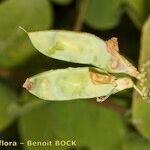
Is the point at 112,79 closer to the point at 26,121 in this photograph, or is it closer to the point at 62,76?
the point at 62,76

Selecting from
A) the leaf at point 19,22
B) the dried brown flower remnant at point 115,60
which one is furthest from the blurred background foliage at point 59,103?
the dried brown flower remnant at point 115,60

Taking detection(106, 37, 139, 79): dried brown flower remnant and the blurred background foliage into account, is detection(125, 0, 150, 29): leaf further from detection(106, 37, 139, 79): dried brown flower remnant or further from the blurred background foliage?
detection(106, 37, 139, 79): dried brown flower remnant

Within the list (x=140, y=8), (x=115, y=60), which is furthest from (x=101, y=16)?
(x=115, y=60)

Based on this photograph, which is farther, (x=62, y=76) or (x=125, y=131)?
(x=125, y=131)

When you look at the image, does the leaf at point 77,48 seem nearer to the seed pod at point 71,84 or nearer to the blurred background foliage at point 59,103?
the seed pod at point 71,84

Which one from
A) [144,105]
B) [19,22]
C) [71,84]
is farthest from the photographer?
[19,22]

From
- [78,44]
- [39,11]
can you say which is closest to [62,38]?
[78,44]

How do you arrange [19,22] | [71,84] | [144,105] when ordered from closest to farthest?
[71,84] < [144,105] < [19,22]

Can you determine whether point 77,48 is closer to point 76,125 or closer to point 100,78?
point 100,78
